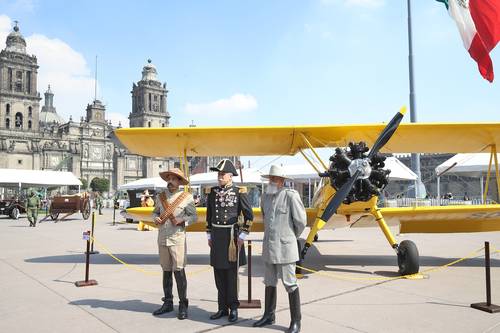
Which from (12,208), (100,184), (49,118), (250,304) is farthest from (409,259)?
(49,118)

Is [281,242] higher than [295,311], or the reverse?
[281,242]

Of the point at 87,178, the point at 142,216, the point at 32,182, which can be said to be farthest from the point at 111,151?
the point at 142,216

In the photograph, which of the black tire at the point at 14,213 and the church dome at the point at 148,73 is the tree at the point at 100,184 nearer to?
the church dome at the point at 148,73

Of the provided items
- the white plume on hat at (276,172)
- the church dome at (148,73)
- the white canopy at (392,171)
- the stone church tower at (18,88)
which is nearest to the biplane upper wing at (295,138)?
the white plume on hat at (276,172)

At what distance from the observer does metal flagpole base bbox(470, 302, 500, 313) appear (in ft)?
15.1

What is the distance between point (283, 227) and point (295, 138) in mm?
4562

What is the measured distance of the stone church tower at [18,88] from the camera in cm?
8544

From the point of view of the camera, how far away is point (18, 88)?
288ft

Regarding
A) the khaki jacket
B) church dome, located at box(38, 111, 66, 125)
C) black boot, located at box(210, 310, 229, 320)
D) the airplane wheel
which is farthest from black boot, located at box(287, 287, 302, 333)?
church dome, located at box(38, 111, 66, 125)

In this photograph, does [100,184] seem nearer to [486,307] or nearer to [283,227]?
[283,227]

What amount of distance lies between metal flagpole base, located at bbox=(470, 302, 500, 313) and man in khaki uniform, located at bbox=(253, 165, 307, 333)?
7.87 ft

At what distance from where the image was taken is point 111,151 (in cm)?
10375

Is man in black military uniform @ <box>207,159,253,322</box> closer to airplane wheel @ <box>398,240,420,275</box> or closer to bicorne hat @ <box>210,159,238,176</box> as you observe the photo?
bicorne hat @ <box>210,159,238,176</box>

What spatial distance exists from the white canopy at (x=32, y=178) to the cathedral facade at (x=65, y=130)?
44.6m
